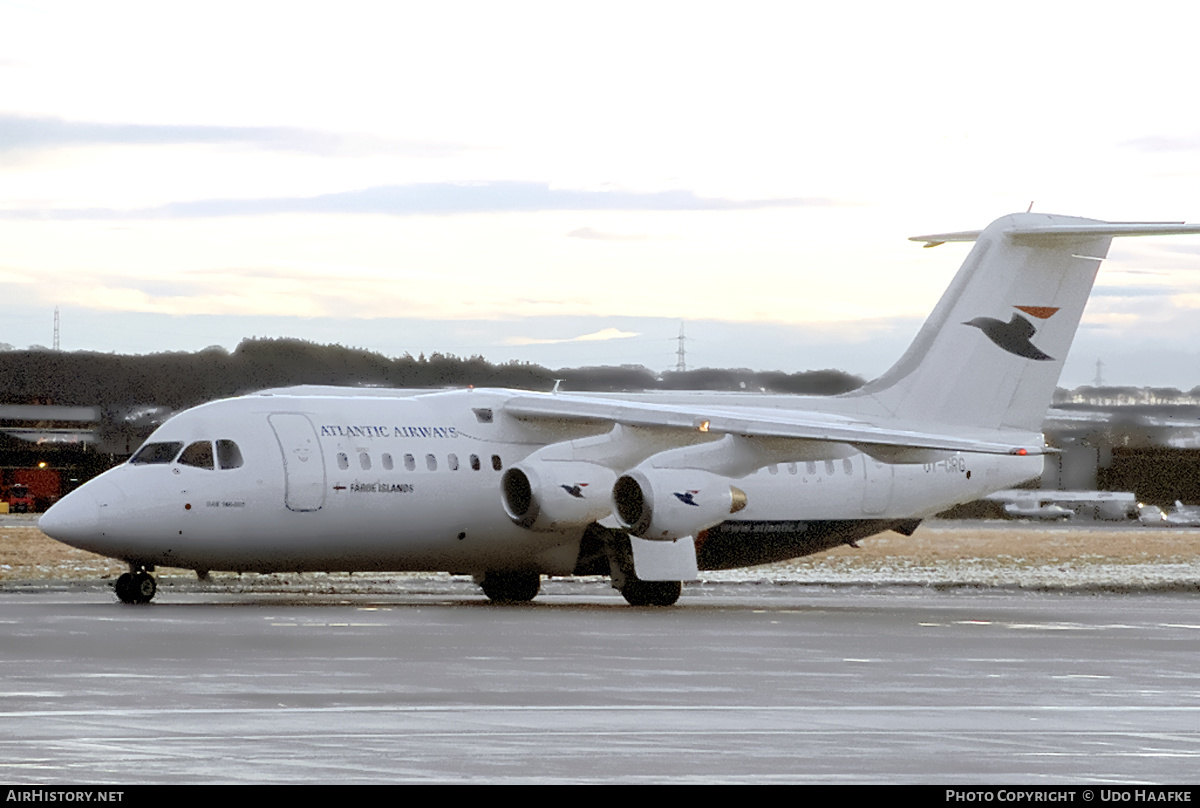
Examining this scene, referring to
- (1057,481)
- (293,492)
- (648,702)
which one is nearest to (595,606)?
(293,492)

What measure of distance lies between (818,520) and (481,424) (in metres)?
6.17

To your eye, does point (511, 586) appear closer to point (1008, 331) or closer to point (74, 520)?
point (74, 520)

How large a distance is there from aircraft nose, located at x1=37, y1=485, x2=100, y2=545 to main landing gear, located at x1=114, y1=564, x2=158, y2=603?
134 cm

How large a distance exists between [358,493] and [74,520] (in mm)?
4211

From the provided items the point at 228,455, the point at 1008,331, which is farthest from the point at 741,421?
the point at 228,455

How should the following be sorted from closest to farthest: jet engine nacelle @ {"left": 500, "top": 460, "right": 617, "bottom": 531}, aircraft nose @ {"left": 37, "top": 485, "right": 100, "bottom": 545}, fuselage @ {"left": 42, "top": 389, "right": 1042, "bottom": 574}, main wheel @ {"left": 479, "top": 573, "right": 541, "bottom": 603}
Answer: aircraft nose @ {"left": 37, "top": 485, "right": 100, "bottom": 545}, fuselage @ {"left": 42, "top": 389, "right": 1042, "bottom": 574}, jet engine nacelle @ {"left": 500, "top": 460, "right": 617, "bottom": 531}, main wheel @ {"left": 479, "top": 573, "right": 541, "bottom": 603}

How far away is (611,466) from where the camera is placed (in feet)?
101

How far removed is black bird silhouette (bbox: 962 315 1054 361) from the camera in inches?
1345

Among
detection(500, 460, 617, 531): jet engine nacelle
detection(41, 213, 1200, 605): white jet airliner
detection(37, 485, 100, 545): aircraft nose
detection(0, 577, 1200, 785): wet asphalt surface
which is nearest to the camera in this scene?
detection(0, 577, 1200, 785): wet asphalt surface

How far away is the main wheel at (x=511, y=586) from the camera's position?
32031 mm

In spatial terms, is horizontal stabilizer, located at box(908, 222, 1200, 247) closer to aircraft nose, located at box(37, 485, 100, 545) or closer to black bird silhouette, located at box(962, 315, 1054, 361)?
black bird silhouette, located at box(962, 315, 1054, 361)

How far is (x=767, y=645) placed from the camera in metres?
21.2

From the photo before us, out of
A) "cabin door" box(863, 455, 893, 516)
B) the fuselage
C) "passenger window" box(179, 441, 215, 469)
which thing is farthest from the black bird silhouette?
"passenger window" box(179, 441, 215, 469)

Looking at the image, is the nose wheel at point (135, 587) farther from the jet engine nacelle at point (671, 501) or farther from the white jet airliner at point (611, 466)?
the jet engine nacelle at point (671, 501)
